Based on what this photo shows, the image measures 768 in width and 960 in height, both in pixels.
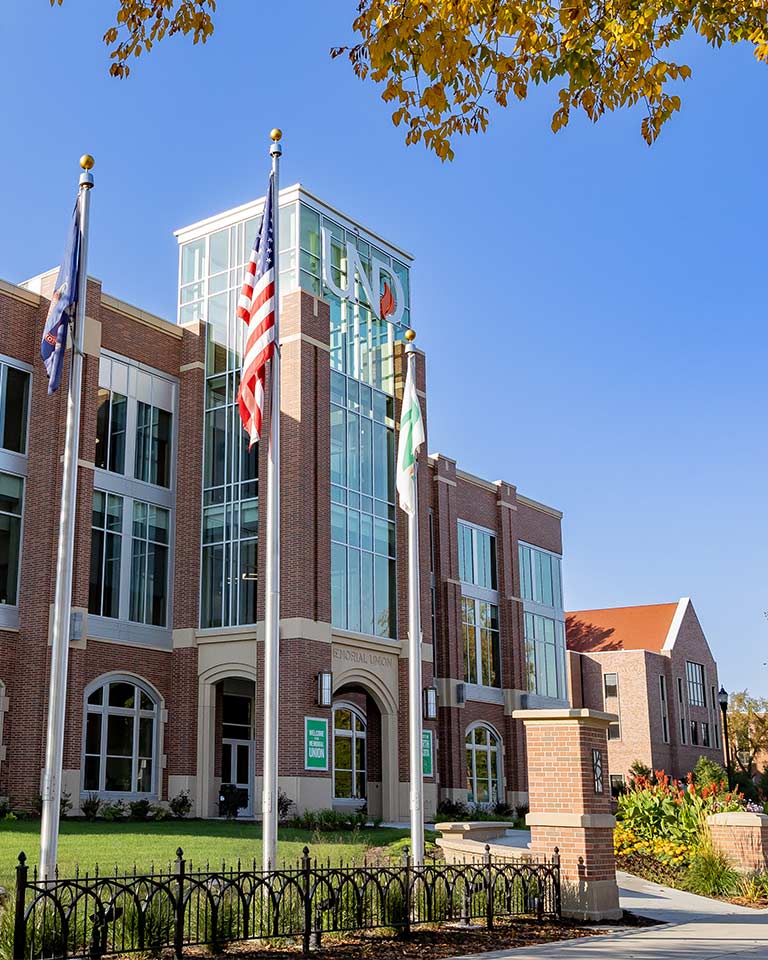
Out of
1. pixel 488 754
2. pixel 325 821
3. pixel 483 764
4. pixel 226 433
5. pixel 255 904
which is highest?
pixel 226 433

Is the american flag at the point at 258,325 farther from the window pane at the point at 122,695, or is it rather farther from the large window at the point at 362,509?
the large window at the point at 362,509

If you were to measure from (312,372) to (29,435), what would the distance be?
25.3 ft

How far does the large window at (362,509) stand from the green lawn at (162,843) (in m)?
7.29

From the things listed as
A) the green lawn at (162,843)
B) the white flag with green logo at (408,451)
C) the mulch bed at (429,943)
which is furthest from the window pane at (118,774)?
the mulch bed at (429,943)

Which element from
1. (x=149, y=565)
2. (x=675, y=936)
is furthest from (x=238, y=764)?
(x=675, y=936)

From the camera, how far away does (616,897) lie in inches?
587

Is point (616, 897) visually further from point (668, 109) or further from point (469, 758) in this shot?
point (469, 758)

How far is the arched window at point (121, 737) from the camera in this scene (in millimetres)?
27844

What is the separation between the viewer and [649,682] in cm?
6072

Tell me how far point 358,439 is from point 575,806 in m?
19.2

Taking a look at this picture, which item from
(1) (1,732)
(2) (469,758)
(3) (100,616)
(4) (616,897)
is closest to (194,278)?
(3) (100,616)

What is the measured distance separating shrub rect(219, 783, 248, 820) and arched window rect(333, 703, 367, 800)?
267cm

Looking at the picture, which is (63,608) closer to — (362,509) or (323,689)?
(323,689)

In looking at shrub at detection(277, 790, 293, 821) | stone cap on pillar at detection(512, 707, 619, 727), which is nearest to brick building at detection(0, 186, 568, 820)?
shrub at detection(277, 790, 293, 821)
